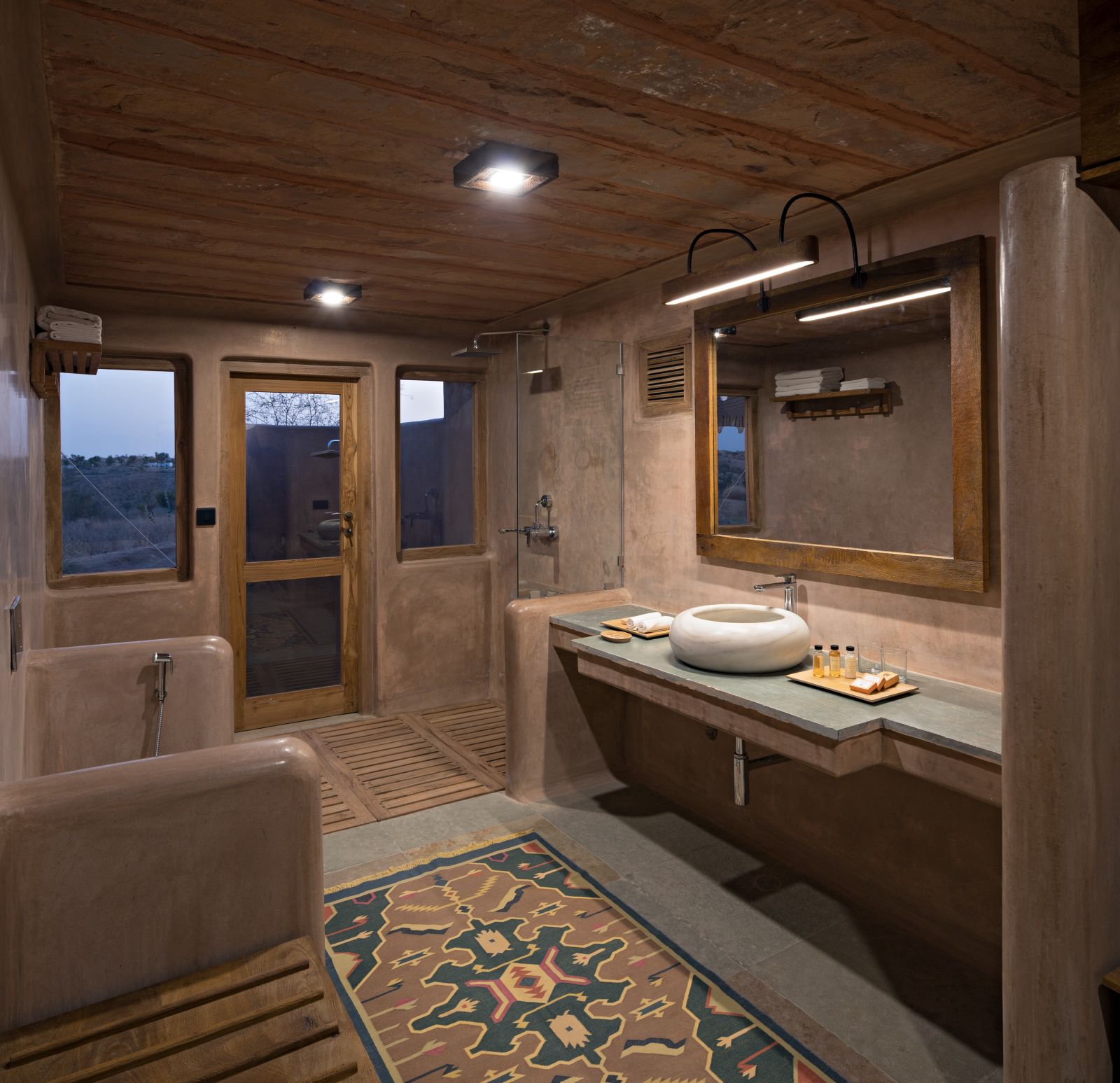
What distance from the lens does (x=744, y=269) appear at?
97.2 inches

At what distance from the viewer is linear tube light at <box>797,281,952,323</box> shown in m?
2.34

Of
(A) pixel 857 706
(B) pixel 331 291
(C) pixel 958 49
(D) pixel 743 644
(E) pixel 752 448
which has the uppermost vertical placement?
(B) pixel 331 291

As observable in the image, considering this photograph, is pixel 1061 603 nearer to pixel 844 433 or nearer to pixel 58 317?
pixel 844 433

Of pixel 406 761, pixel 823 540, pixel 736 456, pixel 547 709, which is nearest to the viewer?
pixel 823 540

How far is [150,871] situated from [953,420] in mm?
2225

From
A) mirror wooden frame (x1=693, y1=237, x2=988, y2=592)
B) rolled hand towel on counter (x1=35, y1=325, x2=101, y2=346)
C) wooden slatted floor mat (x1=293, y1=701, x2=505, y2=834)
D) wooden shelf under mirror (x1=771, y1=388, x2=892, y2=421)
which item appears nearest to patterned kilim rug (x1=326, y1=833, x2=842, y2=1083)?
wooden slatted floor mat (x1=293, y1=701, x2=505, y2=834)

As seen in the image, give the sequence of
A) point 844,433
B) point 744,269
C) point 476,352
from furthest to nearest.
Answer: point 476,352, point 844,433, point 744,269

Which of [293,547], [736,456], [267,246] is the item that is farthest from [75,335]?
[736,456]

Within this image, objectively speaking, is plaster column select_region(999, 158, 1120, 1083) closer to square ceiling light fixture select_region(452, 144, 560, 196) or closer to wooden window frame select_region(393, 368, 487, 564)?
square ceiling light fixture select_region(452, 144, 560, 196)

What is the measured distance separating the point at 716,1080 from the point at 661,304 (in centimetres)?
272

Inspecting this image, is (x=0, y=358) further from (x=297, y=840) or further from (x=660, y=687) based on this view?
(x=660, y=687)

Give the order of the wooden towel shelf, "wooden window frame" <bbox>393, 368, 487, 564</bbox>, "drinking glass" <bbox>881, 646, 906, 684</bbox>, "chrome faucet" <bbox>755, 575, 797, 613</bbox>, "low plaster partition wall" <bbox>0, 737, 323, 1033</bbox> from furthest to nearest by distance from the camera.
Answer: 1. "wooden window frame" <bbox>393, 368, 487, 564</bbox>
2. "chrome faucet" <bbox>755, 575, 797, 613</bbox>
3. the wooden towel shelf
4. "drinking glass" <bbox>881, 646, 906, 684</bbox>
5. "low plaster partition wall" <bbox>0, 737, 323, 1033</bbox>

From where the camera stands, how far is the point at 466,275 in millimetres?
3408

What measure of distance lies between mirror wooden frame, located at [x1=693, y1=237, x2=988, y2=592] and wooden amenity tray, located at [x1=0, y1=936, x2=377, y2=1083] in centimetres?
188
